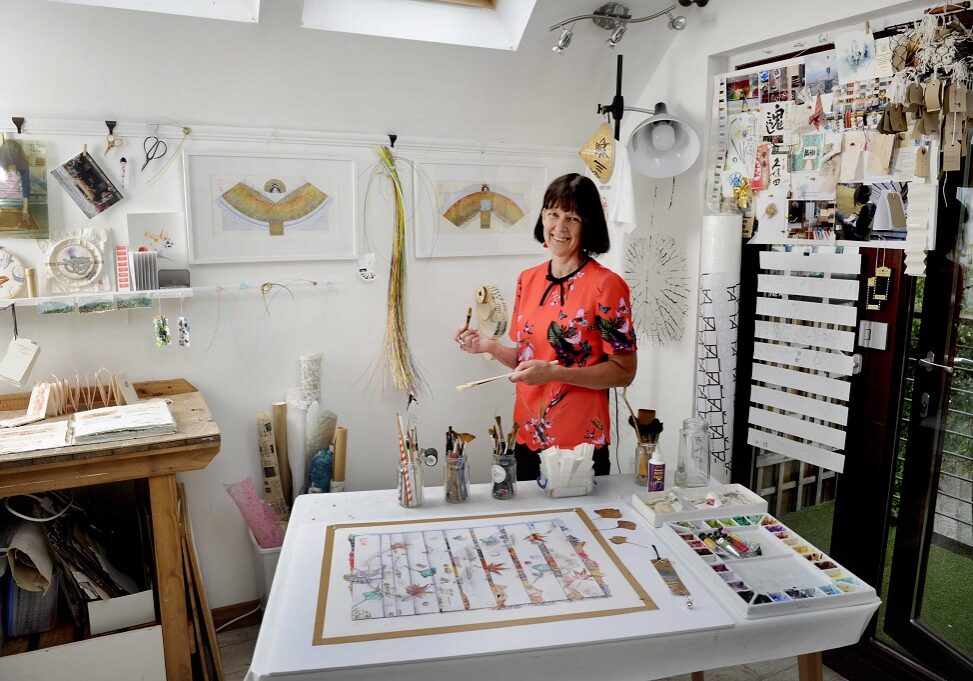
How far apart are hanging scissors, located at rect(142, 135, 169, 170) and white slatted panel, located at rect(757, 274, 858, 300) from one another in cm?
232

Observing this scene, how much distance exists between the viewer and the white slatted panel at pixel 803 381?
2463 mm

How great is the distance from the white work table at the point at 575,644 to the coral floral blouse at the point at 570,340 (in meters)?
0.74

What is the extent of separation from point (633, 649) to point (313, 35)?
2.27 metres

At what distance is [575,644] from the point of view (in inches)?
51.9

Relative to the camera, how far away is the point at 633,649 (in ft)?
4.41

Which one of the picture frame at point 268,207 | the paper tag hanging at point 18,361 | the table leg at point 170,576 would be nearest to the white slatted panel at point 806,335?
the picture frame at point 268,207

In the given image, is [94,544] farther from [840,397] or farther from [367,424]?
[840,397]

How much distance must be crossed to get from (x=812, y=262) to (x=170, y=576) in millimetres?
2440

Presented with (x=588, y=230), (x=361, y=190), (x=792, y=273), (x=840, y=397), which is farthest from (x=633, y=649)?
(x=361, y=190)

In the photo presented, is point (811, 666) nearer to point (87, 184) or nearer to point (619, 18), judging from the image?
Answer: point (619, 18)

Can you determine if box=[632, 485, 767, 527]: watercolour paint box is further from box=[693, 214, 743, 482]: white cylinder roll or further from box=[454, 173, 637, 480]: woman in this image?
box=[693, 214, 743, 482]: white cylinder roll

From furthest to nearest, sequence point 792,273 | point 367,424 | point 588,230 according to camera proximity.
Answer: point 367,424, point 792,273, point 588,230

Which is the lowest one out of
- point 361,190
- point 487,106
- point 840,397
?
point 840,397

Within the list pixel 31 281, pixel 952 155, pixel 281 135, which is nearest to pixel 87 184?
pixel 31 281
